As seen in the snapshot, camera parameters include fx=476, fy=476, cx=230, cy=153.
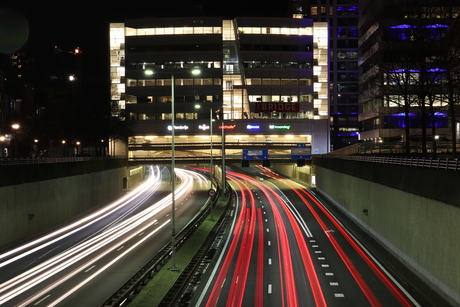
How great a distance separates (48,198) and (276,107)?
207 ft

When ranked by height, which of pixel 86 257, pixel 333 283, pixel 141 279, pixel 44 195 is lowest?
pixel 86 257

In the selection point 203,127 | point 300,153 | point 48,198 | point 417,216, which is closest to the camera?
point 417,216

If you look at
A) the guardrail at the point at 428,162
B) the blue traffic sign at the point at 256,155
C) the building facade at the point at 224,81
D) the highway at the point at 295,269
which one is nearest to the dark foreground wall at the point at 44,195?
the highway at the point at 295,269

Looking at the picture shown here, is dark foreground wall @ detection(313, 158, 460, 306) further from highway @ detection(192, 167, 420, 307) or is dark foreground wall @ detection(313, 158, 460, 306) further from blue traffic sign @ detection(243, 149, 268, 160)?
blue traffic sign @ detection(243, 149, 268, 160)

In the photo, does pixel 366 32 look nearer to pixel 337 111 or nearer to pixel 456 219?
pixel 337 111

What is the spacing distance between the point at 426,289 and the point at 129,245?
72.2 ft

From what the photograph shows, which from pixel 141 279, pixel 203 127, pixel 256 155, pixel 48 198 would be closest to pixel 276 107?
pixel 203 127

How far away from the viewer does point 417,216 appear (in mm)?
26344

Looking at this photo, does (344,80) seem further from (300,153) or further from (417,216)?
(417,216)

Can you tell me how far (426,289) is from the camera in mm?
23703

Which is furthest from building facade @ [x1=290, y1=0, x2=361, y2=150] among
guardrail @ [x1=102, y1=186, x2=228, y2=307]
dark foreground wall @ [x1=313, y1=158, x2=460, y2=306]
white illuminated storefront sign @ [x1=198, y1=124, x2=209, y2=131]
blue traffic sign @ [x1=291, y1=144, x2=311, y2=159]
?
guardrail @ [x1=102, y1=186, x2=228, y2=307]

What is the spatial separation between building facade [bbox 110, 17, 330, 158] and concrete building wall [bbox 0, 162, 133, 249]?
120 ft

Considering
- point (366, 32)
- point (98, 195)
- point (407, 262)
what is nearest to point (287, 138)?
point (366, 32)

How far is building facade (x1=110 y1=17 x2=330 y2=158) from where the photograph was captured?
9994 cm
